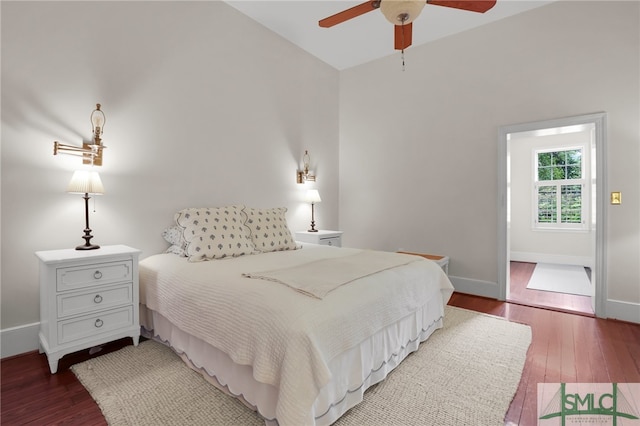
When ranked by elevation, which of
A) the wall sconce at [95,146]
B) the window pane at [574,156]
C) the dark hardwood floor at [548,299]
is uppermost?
the window pane at [574,156]

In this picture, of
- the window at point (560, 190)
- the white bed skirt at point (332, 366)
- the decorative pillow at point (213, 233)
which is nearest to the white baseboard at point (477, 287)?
the white bed skirt at point (332, 366)

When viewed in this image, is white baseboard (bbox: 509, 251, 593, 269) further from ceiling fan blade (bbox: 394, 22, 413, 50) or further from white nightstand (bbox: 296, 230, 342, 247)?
ceiling fan blade (bbox: 394, 22, 413, 50)

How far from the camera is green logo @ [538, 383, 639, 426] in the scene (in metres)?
1.57

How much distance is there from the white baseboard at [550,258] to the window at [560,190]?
541mm

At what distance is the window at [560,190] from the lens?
544 cm

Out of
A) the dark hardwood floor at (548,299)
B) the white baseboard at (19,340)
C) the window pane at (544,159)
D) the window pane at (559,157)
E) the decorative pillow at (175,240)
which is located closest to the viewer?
the white baseboard at (19,340)

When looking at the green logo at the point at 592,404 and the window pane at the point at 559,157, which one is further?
the window pane at the point at 559,157

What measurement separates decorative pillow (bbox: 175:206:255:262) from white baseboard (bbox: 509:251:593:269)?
18.3 feet

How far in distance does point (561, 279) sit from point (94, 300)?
563 cm

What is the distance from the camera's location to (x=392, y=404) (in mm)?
1626

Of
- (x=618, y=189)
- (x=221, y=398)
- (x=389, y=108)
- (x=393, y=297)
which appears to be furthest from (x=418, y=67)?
(x=221, y=398)

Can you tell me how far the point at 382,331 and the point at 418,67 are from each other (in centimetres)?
371

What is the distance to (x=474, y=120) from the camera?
371 cm

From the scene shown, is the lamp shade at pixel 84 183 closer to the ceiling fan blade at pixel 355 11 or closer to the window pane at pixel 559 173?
the ceiling fan blade at pixel 355 11
